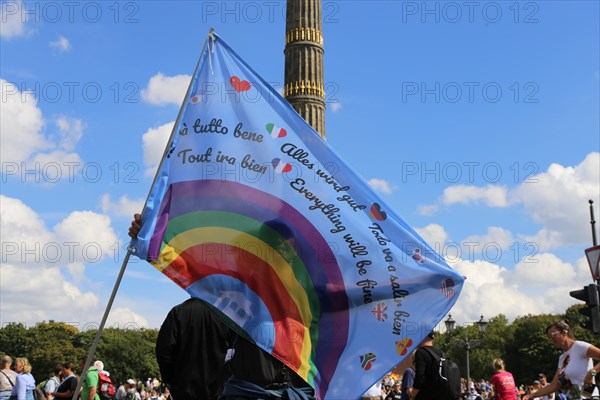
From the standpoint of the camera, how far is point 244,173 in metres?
4.30

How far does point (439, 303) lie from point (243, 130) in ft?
5.05

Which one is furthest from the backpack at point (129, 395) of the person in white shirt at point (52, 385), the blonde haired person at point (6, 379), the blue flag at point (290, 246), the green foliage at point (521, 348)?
the green foliage at point (521, 348)

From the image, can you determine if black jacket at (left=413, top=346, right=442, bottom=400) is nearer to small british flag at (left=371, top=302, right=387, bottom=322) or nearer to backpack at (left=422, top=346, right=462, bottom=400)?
backpack at (left=422, top=346, right=462, bottom=400)

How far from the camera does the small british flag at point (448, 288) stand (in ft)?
13.7

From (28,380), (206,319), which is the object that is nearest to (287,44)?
(28,380)

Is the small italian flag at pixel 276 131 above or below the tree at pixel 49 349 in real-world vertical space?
below

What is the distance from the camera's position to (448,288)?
4.18 m

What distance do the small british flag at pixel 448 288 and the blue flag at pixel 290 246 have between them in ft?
0.04

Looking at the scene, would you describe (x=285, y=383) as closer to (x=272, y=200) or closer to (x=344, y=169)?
(x=272, y=200)

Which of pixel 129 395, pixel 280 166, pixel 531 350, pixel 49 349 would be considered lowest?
pixel 129 395

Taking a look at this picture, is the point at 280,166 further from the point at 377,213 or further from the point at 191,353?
the point at 191,353

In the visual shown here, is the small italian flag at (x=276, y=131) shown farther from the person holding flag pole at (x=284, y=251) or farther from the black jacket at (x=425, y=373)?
the black jacket at (x=425, y=373)

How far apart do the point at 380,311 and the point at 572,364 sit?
6.28 feet

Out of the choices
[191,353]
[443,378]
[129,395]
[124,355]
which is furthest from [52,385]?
[124,355]
